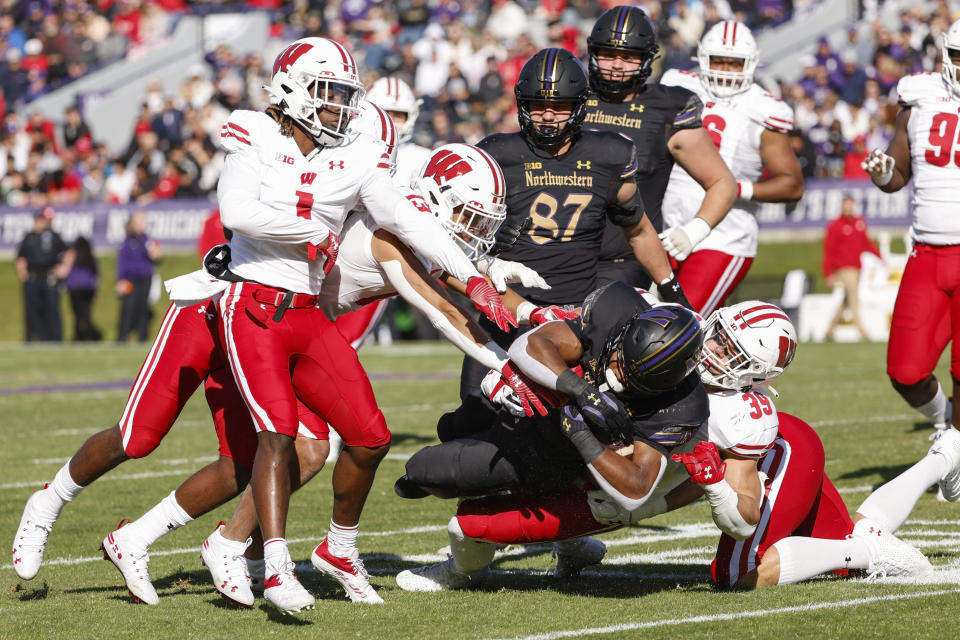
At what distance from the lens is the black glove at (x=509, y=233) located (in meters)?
5.09

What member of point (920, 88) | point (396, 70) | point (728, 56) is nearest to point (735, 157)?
point (728, 56)

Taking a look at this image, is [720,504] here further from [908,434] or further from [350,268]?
[908,434]

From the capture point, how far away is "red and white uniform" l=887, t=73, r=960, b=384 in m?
6.02

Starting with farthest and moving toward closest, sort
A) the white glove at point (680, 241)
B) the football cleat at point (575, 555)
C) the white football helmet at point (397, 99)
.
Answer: the white football helmet at point (397, 99)
the white glove at point (680, 241)
the football cleat at point (575, 555)

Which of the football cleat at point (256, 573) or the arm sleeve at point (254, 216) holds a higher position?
the arm sleeve at point (254, 216)

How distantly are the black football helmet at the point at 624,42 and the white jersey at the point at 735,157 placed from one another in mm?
898

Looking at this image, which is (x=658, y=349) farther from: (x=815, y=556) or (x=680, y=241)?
(x=680, y=241)

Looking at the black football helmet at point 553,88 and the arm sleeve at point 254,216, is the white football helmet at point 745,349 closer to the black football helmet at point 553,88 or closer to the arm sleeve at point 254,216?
the black football helmet at point 553,88

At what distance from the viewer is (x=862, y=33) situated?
19328 mm

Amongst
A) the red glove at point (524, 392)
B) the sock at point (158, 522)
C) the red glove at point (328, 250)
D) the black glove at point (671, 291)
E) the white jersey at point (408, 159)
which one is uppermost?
the red glove at point (328, 250)

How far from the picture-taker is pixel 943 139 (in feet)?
19.8

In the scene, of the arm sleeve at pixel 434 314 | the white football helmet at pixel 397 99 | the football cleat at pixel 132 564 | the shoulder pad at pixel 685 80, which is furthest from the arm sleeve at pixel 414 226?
the white football helmet at pixel 397 99

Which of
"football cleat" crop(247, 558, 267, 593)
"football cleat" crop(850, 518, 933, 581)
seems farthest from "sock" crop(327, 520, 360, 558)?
"football cleat" crop(850, 518, 933, 581)

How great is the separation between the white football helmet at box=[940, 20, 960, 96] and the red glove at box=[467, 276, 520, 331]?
8.85 feet
